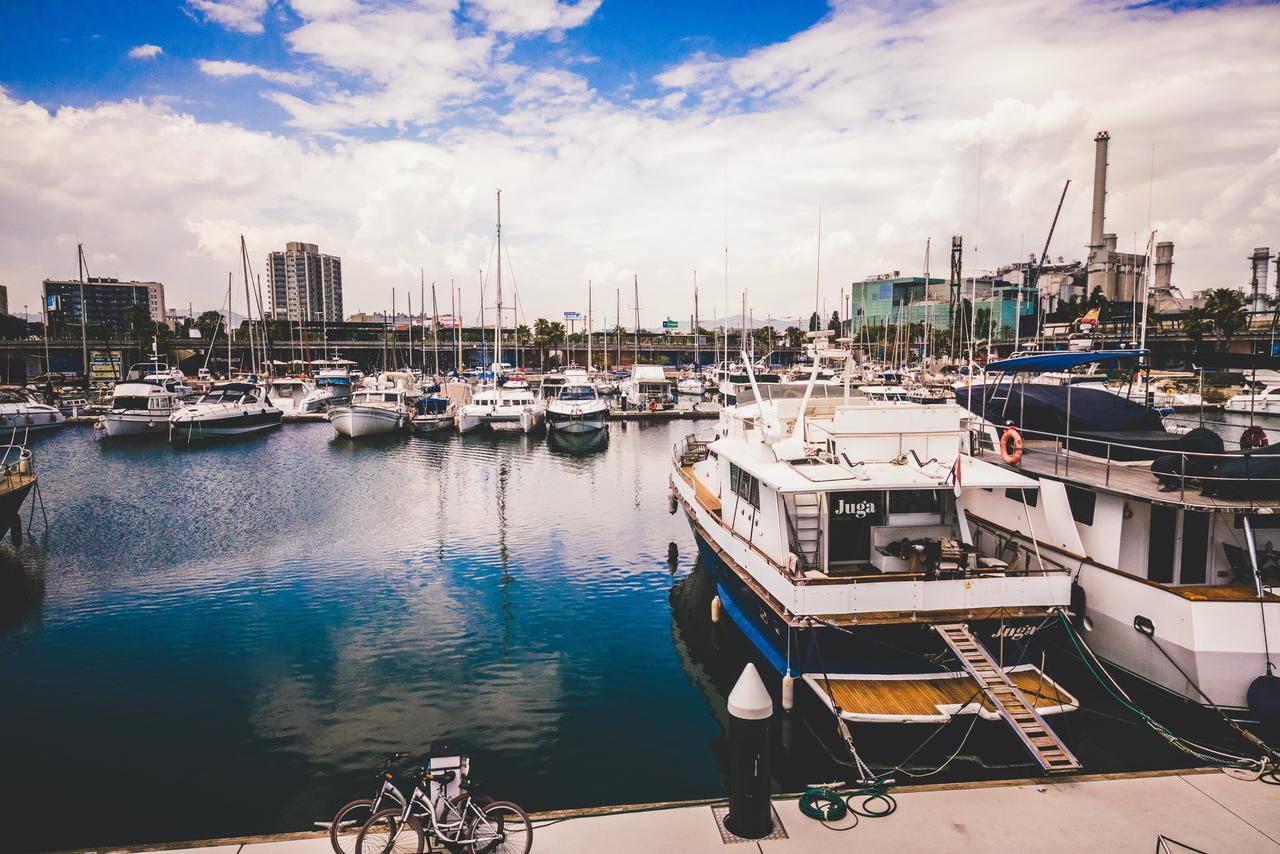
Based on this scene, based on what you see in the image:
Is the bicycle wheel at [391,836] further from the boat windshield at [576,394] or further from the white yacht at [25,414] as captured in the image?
the white yacht at [25,414]

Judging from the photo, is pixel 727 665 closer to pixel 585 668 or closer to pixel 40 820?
pixel 585 668

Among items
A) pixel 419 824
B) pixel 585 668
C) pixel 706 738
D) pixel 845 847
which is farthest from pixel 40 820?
pixel 845 847

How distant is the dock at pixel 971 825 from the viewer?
24.1ft

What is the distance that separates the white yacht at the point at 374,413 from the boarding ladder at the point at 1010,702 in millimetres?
47173

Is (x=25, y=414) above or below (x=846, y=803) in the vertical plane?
above

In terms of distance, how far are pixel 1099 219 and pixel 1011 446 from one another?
166 metres

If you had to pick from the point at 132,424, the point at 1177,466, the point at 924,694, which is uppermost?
the point at 1177,466

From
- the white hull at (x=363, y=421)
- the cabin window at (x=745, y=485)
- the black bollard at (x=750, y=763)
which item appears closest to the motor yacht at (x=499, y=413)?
the white hull at (x=363, y=421)

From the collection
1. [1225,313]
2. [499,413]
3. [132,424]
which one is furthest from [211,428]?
[1225,313]

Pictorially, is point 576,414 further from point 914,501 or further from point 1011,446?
point 914,501

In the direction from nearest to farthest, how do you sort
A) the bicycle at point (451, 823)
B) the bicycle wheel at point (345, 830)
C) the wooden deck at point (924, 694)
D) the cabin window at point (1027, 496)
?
the bicycle at point (451, 823) → the bicycle wheel at point (345, 830) → the wooden deck at point (924, 694) → the cabin window at point (1027, 496)

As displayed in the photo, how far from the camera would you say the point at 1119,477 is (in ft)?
46.2

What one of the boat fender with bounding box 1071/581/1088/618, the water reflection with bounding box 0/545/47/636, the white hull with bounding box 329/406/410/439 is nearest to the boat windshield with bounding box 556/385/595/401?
the white hull with bounding box 329/406/410/439

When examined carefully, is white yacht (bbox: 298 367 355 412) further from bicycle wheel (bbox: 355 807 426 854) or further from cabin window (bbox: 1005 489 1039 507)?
bicycle wheel (bbox: 355 807 426 854)
